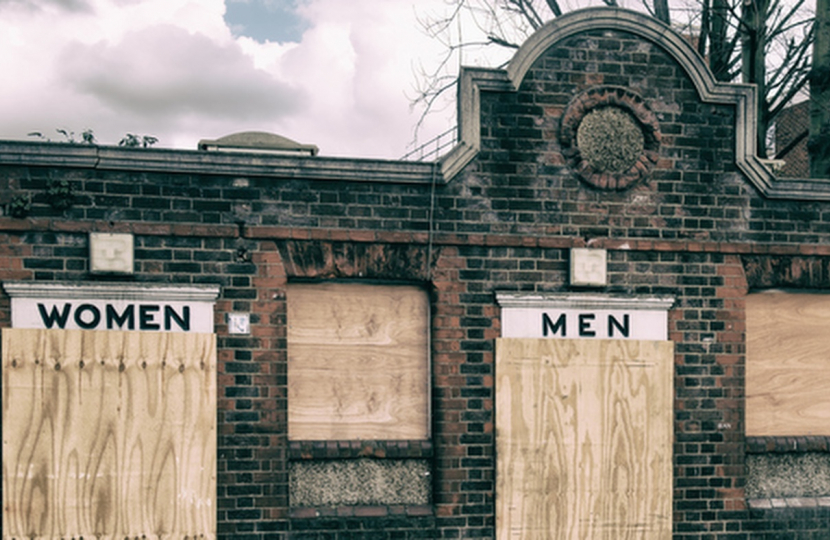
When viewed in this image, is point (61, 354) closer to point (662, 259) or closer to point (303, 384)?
point (303, 384)

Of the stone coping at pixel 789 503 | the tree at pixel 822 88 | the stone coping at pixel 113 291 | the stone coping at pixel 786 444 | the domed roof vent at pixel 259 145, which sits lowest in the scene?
the stone coping at pixel 789 503

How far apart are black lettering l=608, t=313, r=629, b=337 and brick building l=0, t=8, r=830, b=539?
2.2 inches

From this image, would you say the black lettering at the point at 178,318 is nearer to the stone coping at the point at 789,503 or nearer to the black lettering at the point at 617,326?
the black lettering at the point at 617,326

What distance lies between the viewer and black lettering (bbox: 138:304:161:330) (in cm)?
618

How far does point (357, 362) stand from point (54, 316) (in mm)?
2475

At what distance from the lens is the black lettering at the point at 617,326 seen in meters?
6.80

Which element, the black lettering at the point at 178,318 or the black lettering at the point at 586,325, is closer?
the black lettering at the point at 178,318

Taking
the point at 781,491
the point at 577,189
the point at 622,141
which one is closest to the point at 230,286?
the point at 577,189

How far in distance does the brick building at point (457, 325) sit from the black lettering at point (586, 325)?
0.12 ft

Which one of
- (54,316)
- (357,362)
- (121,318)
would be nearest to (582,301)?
(357,362)

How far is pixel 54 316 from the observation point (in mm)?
6023

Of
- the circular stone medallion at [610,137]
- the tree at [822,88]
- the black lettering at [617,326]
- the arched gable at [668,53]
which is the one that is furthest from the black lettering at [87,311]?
the tree at [822,88]

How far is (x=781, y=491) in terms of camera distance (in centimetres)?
704

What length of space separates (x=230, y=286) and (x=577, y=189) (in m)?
3.18
